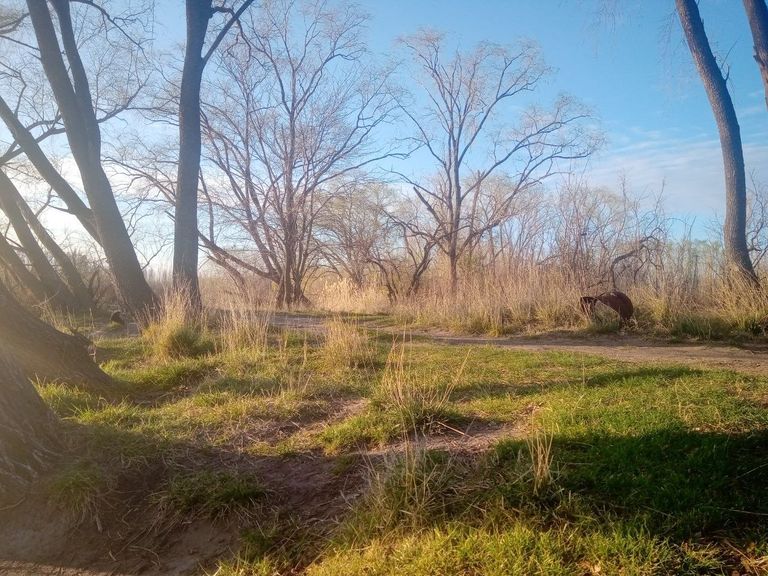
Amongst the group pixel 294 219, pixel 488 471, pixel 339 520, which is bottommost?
pixel 339 520

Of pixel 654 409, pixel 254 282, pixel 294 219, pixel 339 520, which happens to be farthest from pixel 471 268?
pixel 339 520

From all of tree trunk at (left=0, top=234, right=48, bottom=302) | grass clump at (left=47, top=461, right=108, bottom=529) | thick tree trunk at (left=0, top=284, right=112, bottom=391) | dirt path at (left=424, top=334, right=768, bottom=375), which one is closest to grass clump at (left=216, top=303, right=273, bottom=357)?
thick tree trunk at (left=0, top=284, right=112, bottom=391)

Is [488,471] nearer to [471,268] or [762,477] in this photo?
[762,477]

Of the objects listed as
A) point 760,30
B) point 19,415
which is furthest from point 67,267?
point 760,30

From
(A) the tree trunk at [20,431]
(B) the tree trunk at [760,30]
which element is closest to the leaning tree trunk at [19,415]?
(A) the tree trunk at [20,431]

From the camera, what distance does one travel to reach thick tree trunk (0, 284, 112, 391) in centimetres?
466

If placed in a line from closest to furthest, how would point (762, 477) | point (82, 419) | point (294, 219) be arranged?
1. point (762, 477)
2. point (82, 419)
3. point (294, 219)

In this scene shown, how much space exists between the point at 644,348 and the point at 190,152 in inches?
331

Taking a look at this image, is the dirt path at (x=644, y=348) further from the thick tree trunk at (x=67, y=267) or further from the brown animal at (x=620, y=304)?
the thick tree trunk at (x=67, y=267)

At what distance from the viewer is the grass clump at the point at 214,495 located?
2.95 m

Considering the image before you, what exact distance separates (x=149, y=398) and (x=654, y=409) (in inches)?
183

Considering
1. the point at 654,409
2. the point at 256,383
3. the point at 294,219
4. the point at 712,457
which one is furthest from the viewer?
the point at 294,219

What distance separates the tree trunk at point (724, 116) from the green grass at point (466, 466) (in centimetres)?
565

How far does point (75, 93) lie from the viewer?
9352 mm
